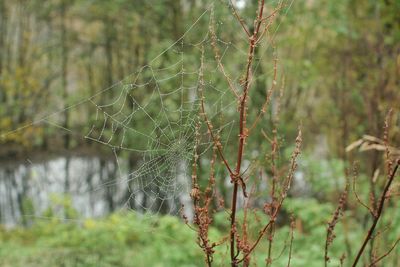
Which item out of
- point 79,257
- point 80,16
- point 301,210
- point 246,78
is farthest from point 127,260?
point 80,16

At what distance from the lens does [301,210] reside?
4836 millimetres

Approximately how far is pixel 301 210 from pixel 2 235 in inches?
207

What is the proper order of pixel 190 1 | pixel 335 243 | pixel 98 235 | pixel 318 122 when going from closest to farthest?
pixel 335 243 → pixel 98 235 → pixel 190 1 → pixel 318 122

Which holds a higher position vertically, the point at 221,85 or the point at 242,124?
the point at 221,85

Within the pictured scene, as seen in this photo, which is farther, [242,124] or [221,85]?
[221,85]

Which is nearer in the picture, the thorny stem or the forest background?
the thorny stem

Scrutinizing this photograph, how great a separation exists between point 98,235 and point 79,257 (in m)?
0.68

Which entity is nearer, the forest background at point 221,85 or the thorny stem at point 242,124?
the thorny stem at point 242,124

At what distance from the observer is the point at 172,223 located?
4.22 m

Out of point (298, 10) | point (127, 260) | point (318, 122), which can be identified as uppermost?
point (298, 10)

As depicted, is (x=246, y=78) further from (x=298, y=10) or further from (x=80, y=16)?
(x=80, y=16)

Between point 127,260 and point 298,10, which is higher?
point 298,10

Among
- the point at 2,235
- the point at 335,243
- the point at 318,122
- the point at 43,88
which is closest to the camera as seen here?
the point at 335,243

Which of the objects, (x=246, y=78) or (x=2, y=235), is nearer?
(x=246, y=78)
